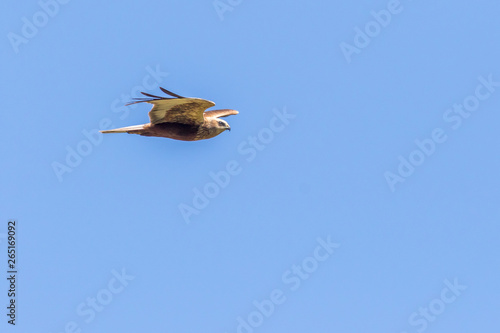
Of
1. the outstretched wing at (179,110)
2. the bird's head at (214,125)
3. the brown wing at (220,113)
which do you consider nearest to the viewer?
the outstretched wing at (179,110)

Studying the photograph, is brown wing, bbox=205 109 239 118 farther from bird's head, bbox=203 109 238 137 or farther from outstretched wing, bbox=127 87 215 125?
outstretched wing, bbox=127 87 215 125

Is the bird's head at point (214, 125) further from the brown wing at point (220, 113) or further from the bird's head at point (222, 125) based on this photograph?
the brown wing at point (220, 113)

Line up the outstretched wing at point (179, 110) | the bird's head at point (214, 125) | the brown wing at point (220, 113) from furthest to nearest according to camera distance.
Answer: the brown wing at point (220, 113), the bird's head at point (214, 125), the outstretched wing at point (179, 110)

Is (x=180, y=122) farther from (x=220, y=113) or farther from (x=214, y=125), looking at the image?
(x=220, y=113)

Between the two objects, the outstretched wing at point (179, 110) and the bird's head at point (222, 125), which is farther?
the bird's head at point (222, 125)

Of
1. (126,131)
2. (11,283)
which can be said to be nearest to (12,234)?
(11,283)

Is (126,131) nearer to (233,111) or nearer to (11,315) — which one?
(233,111)

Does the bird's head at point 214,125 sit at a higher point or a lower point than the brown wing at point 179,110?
lower

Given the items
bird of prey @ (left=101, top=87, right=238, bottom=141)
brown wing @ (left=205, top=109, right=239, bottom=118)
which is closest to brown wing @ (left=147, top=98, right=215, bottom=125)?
bird of prey @ (left=101, top=87, right=238, bottom=141)

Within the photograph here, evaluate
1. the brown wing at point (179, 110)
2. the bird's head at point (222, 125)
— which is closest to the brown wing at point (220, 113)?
the bird's head at point (222, 125)
